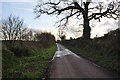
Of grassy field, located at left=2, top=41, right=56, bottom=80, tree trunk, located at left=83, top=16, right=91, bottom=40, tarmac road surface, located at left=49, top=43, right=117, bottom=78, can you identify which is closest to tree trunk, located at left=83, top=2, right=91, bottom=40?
tree trunk, located at left=83, top=16, right=91, bottom=40

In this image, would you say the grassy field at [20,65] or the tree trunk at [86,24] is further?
the tree trunk at [86,24]

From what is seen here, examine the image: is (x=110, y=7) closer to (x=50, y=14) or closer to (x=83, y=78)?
(x=50, y=14)

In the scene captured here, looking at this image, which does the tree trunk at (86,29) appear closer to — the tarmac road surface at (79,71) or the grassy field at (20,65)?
the grassy field at (20,65)

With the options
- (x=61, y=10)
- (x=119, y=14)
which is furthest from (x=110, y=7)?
(x=61, y=10)

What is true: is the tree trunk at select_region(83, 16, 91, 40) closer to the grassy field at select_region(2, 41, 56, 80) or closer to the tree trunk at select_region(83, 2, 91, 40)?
the tree trunk at select_region(83, 2, 91, 40)

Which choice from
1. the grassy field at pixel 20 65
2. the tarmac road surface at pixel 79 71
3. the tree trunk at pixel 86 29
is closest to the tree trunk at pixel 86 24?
the tree trunk at pixel 86 29

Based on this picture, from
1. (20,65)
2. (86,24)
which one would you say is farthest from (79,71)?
(86,24)

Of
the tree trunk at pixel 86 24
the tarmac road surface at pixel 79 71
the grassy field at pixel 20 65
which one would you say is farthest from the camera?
the tree trunk at pixel 86 24

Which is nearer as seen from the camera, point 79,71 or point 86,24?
point 79,71

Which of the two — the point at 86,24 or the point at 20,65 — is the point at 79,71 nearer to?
the point at 20,65

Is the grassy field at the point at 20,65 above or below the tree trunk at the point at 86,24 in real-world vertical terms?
below

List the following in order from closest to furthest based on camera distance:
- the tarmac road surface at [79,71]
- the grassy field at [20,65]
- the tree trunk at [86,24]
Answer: the tarmac road surface at [79,71]
the grassy field at [20,65]
the tree trunk at [86,24]

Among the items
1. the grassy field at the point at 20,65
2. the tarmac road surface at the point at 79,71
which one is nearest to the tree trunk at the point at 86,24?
the grassy field at the point at 20,65

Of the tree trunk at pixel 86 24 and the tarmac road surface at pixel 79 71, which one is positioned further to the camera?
the tree trunk at pixel 86 24
